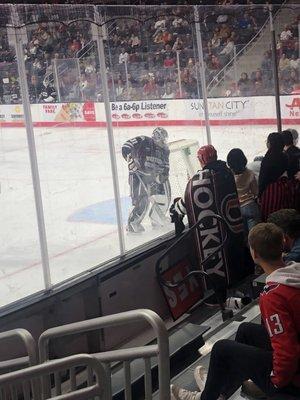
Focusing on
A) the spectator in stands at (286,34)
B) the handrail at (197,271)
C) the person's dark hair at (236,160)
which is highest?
the spectator in stands at (286,34)

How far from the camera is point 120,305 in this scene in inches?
160

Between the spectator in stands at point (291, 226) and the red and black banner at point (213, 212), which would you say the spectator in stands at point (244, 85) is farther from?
the spectator in stands at point (291, 226)

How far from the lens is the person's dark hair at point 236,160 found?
4.61 m

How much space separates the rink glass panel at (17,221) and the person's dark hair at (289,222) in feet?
4.95

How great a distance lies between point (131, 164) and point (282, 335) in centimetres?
264

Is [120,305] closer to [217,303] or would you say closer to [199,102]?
[217,303]

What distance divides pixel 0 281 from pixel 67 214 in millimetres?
632

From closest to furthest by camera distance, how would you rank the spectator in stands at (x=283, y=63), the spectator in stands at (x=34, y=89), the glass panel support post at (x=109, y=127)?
the spectator in stands at (x=34, y=89)
the glass panel support post at (x=109, y=127)
the spectator in stands at (x=283, y=63)

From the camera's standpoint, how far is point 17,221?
3.71 m

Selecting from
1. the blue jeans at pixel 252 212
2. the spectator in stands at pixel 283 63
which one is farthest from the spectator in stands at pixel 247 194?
the spectator in stands at pixel 283 63

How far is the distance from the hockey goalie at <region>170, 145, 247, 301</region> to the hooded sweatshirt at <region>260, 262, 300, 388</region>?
7.07ft

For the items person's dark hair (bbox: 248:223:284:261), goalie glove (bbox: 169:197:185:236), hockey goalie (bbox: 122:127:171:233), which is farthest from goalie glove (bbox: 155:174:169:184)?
person's dark hair (bbox: 248:223:284:261)

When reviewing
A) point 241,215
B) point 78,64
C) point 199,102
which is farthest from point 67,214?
point 199,102

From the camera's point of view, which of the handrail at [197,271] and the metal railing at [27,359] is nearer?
the metal railing at [27,359]
